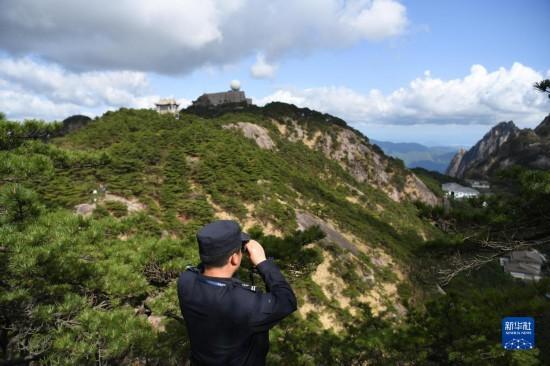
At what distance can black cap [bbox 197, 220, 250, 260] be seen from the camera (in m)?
2.35

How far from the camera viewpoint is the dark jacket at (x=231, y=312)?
2.33 m

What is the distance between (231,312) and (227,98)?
86.9m

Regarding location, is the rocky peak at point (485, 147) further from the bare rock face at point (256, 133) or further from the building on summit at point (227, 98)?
the bare rock face at point (256, 133)

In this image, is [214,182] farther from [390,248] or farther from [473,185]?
[473,185]

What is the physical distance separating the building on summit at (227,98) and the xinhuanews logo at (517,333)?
8131cm

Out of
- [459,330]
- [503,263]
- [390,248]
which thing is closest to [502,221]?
[459,330]

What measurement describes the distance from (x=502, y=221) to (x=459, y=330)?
2.58m

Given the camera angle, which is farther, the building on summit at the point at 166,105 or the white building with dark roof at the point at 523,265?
the building on summit at the point at 166,105

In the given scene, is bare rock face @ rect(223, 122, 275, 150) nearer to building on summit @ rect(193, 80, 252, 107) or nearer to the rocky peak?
building on summit @ rect(193, 80, 252, 107)

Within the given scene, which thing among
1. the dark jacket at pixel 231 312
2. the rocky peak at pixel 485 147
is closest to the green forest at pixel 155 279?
the dark jacket at pixel 231 312

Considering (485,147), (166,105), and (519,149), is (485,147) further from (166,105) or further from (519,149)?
(166,105)

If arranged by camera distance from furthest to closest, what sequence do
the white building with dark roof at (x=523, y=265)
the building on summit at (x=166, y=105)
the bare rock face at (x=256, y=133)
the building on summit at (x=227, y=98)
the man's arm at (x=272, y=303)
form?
the building on summit at (x=227, y=98) → the building on summit at (x=166, y=105) → the bare rock face at (x=256, y=133) → the white building with dark roof at (x=523, y=265) → the man's arm at (x=272, y=303)

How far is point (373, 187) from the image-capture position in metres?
63.4

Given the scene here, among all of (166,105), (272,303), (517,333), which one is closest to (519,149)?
(166,105)
